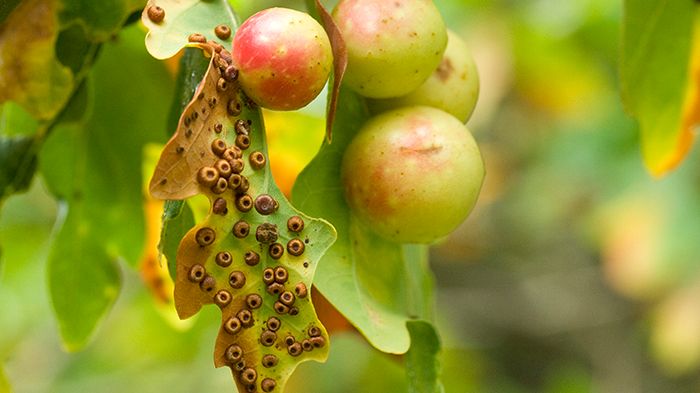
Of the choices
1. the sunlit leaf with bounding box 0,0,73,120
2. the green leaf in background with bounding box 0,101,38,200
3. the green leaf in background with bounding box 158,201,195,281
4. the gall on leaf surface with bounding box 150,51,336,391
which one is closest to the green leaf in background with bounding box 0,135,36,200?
the green leaf in background with bounding box 0,101,38,200

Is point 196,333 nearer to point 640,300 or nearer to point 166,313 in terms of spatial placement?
point 166,313

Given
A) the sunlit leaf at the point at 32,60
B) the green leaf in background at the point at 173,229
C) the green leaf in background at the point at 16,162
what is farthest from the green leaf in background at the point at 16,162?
the green leaf in background at the point at 173,229

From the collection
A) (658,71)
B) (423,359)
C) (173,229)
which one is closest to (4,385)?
(173,229)

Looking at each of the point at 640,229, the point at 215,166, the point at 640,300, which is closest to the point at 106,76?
the point at 215,166

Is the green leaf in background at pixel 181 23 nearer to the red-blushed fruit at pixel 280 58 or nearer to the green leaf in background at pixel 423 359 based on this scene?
the red-blushed fruit at pixel 280 58

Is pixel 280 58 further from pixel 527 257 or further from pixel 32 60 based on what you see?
pixel 527 257

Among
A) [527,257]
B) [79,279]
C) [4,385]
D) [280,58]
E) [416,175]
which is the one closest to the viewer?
[280,58]

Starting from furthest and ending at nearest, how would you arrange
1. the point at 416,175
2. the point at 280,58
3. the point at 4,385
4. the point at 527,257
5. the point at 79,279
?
the point at 527,257, the point at 79,279, the point at 4,385, the point at 416,175, the point at 280,58
